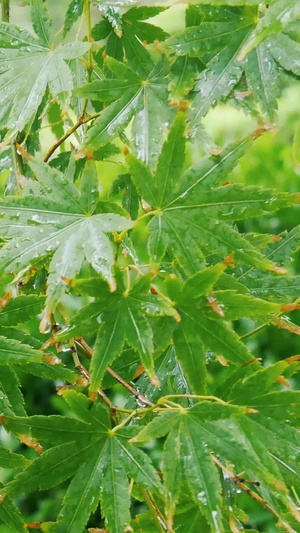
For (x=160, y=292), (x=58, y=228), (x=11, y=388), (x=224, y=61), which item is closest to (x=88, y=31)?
(x=224, y=61)

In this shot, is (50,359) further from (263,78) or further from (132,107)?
(263,78)

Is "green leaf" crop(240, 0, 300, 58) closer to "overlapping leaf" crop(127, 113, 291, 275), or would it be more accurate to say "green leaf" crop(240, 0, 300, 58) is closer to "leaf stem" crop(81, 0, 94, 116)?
"overlapping leaf" crop(127, 113, 291, 275)

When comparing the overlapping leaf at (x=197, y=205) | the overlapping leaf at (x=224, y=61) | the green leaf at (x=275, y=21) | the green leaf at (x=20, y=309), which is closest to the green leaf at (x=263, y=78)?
the overlapping leaf at (x=224, y=61)

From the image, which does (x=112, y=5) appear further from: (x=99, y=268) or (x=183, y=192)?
(x=99, y=268)

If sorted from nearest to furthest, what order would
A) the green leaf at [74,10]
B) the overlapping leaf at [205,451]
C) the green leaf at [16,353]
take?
the overlapping leaf at [205,451] → the green leaf at [16,353] → the green leaf at [74,10]

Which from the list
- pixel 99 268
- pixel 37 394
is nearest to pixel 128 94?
pixel 99 268

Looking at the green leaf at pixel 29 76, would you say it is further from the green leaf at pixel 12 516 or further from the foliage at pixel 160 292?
the green leaf at pixel 12 516

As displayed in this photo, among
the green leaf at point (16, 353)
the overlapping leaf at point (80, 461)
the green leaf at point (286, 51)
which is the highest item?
the green leaf at point (286, 51)

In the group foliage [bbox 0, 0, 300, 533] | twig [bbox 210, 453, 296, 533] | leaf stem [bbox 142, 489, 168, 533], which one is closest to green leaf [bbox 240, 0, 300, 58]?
foliage [bbox 0, 0, 300, 533]
